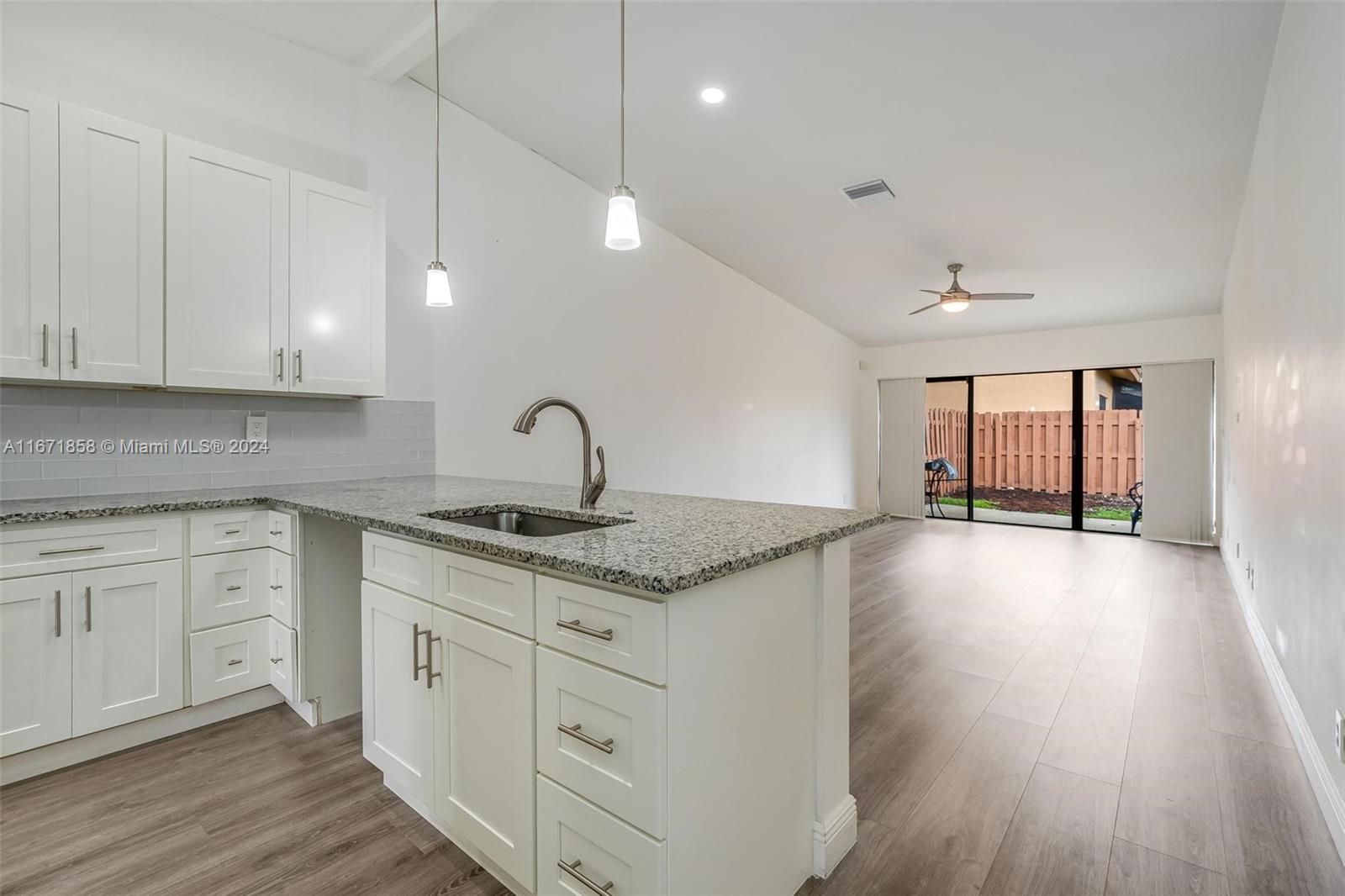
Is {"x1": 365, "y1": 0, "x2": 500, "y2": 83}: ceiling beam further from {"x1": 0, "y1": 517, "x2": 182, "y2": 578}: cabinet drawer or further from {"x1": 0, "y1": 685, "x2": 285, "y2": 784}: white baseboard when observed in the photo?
{"x1": 0, "y1": 685, "x2": 285, "y2": 784}: white baseboard

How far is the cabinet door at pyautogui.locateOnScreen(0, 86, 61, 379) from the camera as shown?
1969 mm

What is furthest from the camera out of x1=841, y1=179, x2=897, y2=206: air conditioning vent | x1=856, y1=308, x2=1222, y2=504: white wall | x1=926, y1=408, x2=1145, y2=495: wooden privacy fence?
x1=926, y1=408, x2=1145, y2=495: wooden privacy fence

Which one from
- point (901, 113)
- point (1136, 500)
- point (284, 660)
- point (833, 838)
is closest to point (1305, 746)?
point (833, 838)

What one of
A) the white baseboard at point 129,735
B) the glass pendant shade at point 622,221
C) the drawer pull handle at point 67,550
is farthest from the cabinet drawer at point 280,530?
the glass pendant shade at point 622,221

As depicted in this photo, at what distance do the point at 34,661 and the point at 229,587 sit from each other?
541mm

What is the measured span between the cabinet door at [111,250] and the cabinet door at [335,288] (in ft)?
1.51

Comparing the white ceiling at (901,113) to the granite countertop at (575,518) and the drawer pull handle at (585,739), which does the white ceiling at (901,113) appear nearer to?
the granite countertop at (575,518)

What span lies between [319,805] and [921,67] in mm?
3902

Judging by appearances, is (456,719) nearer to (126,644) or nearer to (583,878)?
(583,878)

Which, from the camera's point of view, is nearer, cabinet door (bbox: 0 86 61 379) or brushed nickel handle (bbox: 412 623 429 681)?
brushed nickel handle (bbox: 412 623 429 681)

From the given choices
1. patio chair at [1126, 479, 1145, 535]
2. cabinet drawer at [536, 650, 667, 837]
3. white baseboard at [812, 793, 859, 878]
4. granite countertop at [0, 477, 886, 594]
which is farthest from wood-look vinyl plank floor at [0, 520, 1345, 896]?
patio chair at [1126, 479, 1145, 535]

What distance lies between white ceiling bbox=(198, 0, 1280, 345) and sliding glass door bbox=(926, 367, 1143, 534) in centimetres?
240

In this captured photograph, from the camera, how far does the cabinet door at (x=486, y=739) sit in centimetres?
136

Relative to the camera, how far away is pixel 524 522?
2.20 metres
